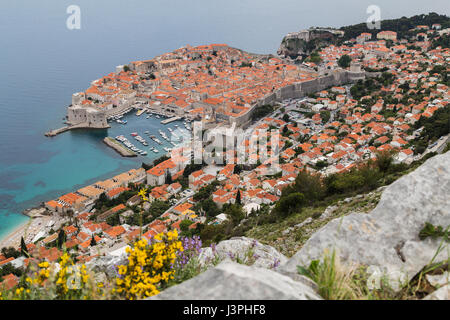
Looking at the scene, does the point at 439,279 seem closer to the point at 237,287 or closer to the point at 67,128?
the point at 237,287

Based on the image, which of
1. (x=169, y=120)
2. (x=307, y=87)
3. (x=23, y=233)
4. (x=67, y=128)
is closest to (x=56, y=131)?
(x=67, y=128)

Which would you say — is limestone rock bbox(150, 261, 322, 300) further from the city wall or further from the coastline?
→ the city wall

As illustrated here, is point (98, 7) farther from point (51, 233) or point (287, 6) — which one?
point (51, 233)

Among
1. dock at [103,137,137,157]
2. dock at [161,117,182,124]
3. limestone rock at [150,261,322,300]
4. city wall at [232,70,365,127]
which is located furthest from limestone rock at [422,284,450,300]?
dock at [161,117,182,124]

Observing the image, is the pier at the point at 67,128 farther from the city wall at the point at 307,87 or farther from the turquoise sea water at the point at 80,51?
the city wall at the point at 307,87

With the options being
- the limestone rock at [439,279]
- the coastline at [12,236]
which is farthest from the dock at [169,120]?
the limestone rock at [439,279]

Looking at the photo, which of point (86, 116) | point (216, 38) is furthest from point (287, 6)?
point (86, 116)
